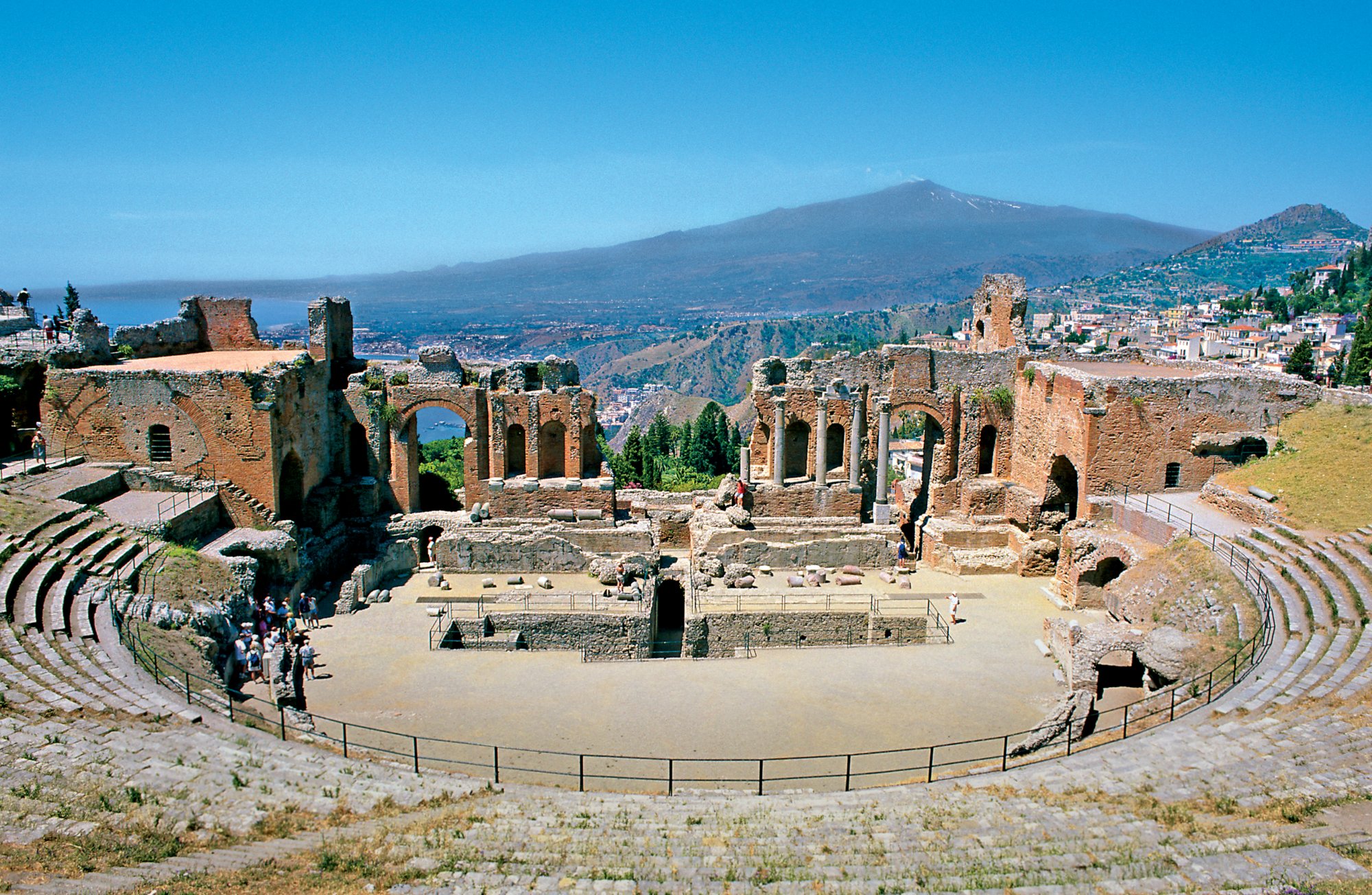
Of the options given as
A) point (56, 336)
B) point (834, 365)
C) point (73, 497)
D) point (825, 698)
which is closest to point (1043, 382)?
point (834, 365)

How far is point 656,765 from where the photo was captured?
19.2 metres

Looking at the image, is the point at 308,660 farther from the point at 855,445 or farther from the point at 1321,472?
the point at 1321,472

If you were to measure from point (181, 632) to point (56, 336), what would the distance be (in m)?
17.5

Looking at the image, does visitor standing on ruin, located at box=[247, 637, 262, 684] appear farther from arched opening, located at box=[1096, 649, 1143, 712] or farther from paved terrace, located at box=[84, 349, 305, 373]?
arched opening, located at box=[1096, 649, 1143, 712]

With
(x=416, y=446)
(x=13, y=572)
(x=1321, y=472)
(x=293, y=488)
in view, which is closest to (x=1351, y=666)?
(x=1321, y=472)

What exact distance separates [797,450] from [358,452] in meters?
15.2

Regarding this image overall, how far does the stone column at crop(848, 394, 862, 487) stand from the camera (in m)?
32.8

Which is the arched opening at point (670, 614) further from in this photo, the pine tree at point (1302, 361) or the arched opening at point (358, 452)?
the pine tree at point (1302, 361)

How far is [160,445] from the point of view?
1119 inches

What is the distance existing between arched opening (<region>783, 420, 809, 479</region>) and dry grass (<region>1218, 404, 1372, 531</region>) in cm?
1306

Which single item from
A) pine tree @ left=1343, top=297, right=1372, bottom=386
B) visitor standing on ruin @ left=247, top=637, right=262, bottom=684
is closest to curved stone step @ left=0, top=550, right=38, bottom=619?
visitor standing on ruin @ left=247, top=637, right=262, bottom=684

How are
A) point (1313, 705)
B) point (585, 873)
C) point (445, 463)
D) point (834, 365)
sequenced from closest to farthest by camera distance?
point (585, 873) → point (1313, 705) → point (834, 365) → point (445, 463)

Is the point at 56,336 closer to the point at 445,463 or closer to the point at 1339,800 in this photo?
the point at 445,463

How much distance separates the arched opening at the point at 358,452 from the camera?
3306 centimetres
